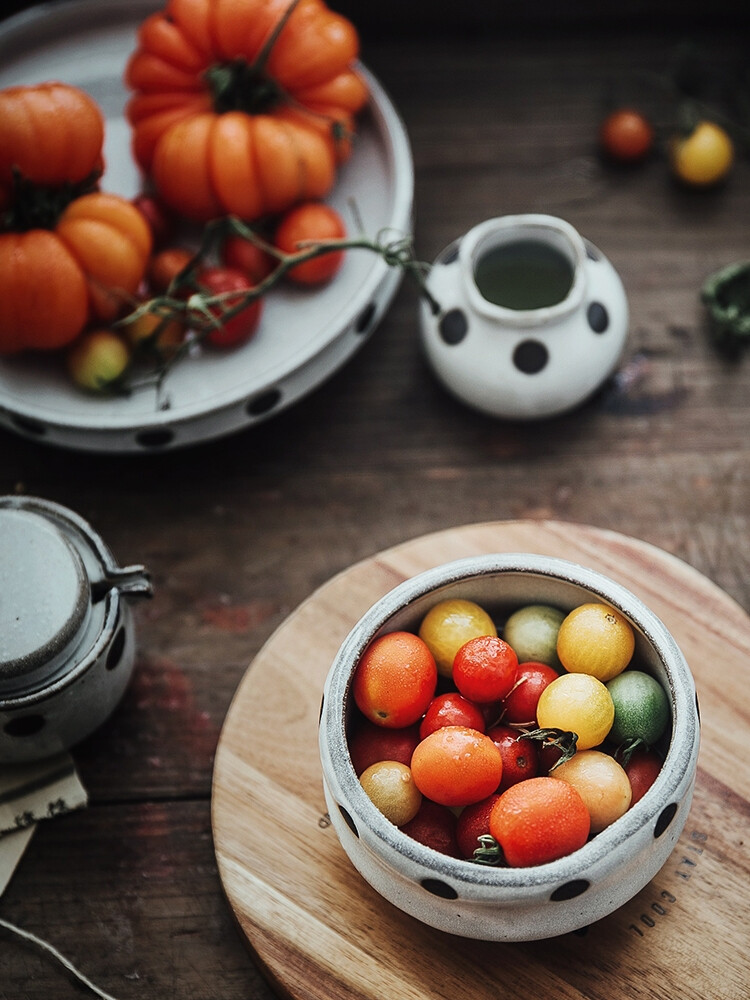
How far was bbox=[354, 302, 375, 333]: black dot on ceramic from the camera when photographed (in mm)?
859

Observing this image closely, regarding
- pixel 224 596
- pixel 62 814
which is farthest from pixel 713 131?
pixel 62 814

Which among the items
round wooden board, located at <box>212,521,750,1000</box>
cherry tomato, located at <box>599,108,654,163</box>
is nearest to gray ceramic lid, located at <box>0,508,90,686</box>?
round wooden board, located at <box>212,521,750,1000</box>

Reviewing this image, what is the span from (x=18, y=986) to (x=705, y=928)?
488 millimetres

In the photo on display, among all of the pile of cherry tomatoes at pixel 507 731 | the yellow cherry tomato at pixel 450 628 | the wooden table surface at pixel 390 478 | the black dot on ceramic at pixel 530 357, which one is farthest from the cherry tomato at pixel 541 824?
the black dot on ceramic at pixel 530 357

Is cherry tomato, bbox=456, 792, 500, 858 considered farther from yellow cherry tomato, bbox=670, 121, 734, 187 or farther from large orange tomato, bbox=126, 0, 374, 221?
yellow cherry tomato, bbox=670, 121, 734, 187

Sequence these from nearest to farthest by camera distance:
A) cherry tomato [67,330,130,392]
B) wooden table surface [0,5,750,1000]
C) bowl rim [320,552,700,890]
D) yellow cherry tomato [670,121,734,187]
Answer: bowl rim [320,552,700,890] < wooden table surface [0,5,750,1000] < cherry tomato [67,330,130,392] < yellow cherry tomato [670,121,734,187]

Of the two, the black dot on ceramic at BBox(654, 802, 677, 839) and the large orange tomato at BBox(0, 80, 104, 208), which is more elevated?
the large orange tomato at BBox(0, 80, 104, 208)

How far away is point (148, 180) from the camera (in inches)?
37.8

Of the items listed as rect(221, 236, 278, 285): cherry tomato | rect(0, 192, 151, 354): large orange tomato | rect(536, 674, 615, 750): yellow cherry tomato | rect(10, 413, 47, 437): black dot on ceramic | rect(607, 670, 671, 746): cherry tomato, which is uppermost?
rect(0, 192, 151, 354): large orange tomato

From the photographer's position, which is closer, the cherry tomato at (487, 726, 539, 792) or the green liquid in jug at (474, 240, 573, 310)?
the cherry tomato at (487, 726, 539, 792)

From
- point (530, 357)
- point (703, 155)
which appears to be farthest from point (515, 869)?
point (703, 155)

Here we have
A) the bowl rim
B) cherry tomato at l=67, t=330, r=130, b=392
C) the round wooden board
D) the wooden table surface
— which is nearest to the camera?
the bowl rim

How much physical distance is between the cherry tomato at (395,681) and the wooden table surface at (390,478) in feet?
0.83

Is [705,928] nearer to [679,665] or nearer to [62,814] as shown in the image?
[679,665]
